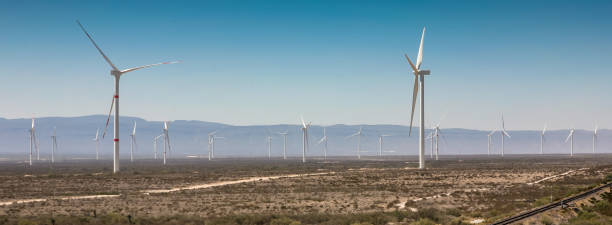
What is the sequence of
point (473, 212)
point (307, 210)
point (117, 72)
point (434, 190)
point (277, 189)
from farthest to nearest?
Result: point (117, 72), point (277, 189), point (434, 190), point (307, 210), point (473, 212)

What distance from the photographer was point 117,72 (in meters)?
91.9

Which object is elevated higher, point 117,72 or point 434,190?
point 117,72

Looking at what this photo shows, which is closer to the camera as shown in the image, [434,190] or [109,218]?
[109,218]

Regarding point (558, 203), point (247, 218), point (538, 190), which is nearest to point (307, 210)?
point (247, 218)

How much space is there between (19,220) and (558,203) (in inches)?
1282

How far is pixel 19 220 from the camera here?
37.2m

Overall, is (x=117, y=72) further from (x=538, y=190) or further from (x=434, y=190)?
(x=538, y=190)

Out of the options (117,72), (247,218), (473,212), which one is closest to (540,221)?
(473,212)

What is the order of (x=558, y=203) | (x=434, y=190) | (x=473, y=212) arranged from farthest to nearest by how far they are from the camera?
1. (x=434, y=190)
2. (x=473, y=212)
3. (x=558, y=203)

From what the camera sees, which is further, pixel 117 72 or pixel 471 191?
Answer: pixel 117 72

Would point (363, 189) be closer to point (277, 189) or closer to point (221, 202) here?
point (277, 189)

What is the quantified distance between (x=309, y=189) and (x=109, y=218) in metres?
27.1

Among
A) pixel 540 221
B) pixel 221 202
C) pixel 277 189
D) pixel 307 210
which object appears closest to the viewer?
pixel 540 221

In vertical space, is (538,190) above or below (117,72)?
below
